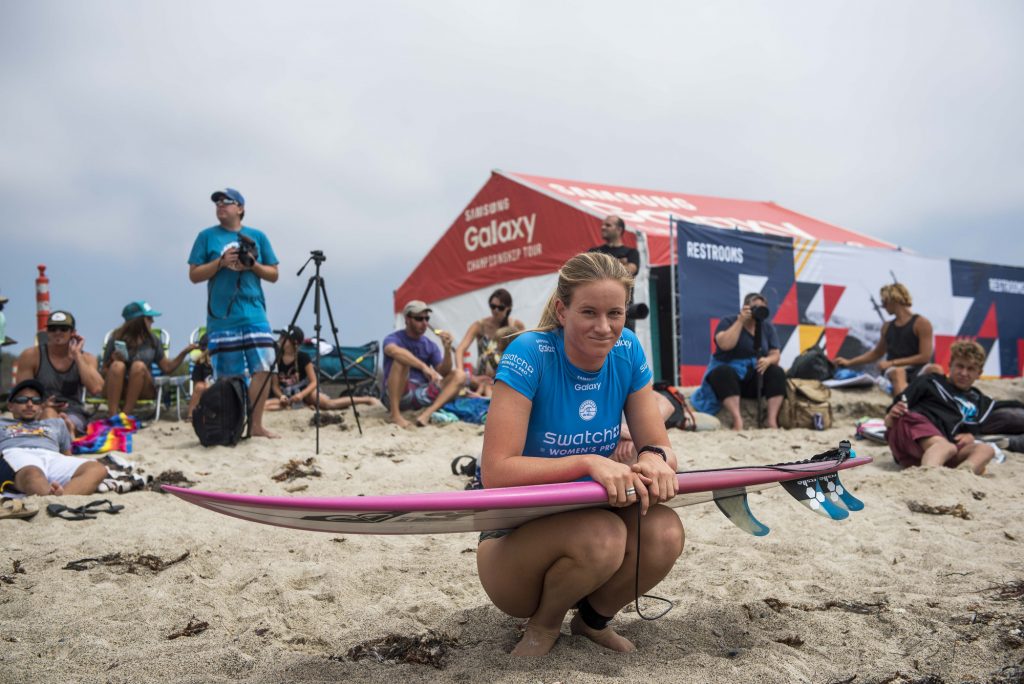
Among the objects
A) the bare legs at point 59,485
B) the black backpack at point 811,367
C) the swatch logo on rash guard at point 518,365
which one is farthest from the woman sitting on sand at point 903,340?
the bare legs at point 59,485

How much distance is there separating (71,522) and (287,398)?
4378mm

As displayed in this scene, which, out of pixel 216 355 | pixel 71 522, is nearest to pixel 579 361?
pixel 71 522

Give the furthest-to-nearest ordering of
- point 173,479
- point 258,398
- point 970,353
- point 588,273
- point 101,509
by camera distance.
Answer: point 258,398
point 970,353
point 173,479
point 101,509
point 588,273

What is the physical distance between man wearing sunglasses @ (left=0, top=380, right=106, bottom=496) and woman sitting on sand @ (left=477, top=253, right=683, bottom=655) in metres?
2.92

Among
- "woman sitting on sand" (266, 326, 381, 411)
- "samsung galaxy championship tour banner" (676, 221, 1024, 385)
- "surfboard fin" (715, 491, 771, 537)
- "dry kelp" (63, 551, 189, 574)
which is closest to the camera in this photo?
"surfboard fin" (715, 491, 771, 537)

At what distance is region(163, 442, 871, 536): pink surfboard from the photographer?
183cm

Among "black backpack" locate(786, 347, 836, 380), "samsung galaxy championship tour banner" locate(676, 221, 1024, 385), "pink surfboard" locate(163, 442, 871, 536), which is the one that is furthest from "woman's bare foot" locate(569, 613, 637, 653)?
"samsung galaxy championship tour banner" locate(676, 221, 1024, 385)

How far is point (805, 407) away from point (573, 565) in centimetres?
520

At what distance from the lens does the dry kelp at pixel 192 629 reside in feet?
7.80

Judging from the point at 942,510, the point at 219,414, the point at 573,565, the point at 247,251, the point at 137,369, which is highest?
the point at 247,251

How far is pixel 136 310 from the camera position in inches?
294

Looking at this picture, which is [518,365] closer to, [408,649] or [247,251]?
[408,649]

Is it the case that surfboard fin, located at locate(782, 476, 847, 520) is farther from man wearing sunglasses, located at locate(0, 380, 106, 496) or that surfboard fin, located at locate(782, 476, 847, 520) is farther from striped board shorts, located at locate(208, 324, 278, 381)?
striped board shorts, located at locate(208, 324, 278, 381)

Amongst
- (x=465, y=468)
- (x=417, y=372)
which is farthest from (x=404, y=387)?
(x=465, y=468)
